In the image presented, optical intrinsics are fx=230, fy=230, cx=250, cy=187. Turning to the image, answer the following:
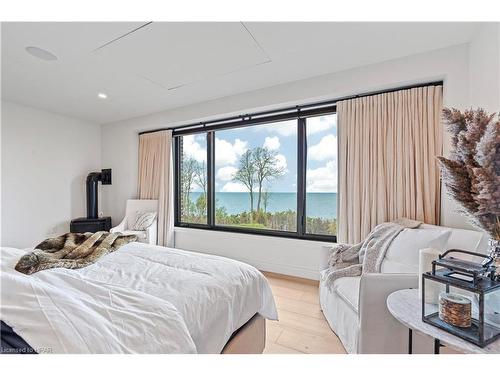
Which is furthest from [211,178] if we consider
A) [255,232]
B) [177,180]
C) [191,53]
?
[191,53]

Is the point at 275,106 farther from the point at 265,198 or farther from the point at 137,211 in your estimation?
the point at 137,211

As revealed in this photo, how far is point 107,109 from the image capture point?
362cm

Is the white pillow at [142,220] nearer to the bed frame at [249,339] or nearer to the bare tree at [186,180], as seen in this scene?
the bare tree at [186,180]

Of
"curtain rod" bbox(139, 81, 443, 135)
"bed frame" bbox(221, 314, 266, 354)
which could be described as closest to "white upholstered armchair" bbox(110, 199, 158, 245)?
"curtain rod" bbox(139, 81, 443, 135)

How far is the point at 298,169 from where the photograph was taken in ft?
9.84

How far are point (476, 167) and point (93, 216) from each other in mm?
4954

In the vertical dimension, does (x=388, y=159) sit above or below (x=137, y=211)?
above

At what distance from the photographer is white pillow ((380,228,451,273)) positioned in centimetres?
162

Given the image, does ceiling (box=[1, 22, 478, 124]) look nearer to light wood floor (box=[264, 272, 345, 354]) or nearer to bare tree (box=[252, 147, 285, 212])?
bare tree (box=[252, 147, 285, 212])

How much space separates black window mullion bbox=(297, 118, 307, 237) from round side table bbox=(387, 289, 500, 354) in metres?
1.86

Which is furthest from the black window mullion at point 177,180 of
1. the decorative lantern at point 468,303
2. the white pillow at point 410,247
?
the decorative lantern at point 468,303

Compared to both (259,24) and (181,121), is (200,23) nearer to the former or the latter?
(259,24)

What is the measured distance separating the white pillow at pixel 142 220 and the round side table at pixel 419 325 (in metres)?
3.44
